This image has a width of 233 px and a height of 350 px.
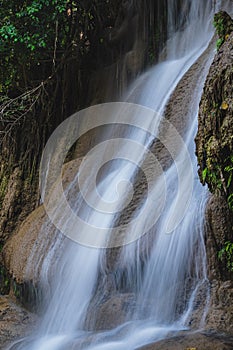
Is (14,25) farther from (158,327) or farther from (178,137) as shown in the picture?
(158,327)

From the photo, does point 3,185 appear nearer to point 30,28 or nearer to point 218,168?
point 30,28

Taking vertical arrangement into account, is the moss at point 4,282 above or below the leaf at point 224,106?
below

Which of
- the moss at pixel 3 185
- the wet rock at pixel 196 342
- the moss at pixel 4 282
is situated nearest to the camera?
the wet rock at pixel 196 342

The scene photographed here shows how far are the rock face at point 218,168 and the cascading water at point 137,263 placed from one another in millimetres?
111

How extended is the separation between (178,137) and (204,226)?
1.62 meters

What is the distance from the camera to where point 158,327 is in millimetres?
3680

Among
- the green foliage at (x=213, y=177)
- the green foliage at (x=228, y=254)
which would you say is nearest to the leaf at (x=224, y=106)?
the green foliage at (x=213, y=177)

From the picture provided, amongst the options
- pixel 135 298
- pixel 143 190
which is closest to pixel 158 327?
pixel 135 298

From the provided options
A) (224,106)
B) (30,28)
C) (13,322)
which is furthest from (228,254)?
(30,28)

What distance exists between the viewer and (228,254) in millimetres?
3738

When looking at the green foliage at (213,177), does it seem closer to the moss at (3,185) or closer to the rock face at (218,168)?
the rock face at (218,168)

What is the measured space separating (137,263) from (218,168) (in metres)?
1.18

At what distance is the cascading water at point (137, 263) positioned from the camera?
12.5 feet

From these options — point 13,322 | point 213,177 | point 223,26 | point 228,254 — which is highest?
point 223,26
